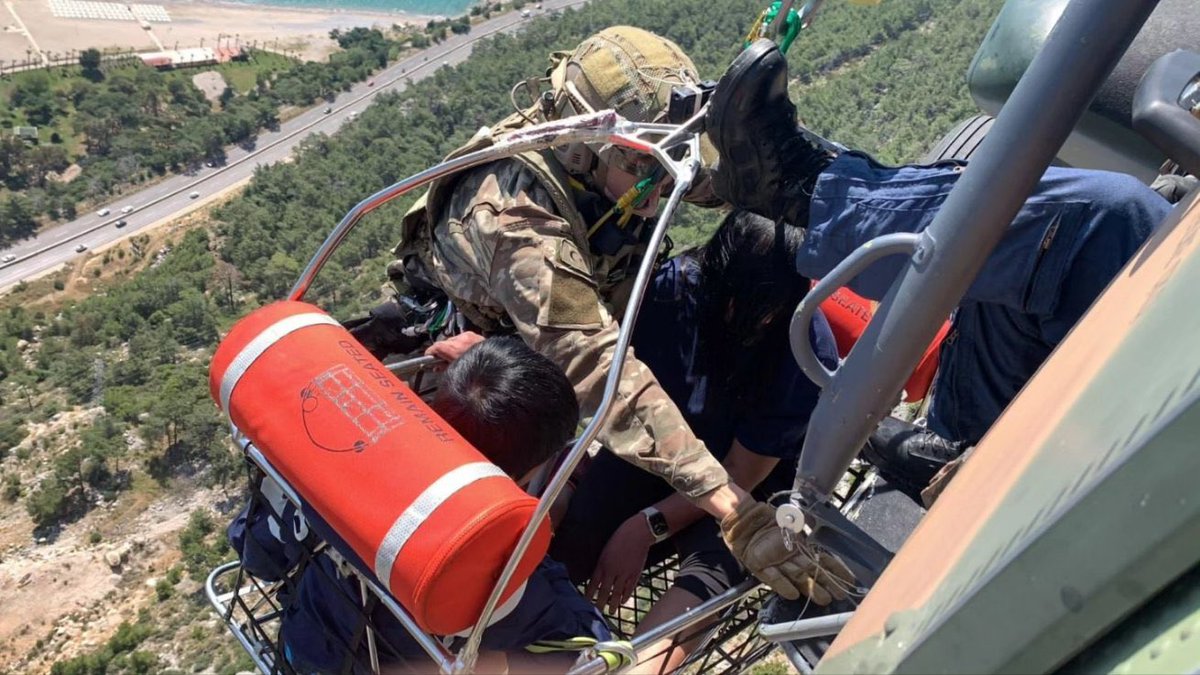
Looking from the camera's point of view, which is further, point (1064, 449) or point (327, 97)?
point (327, 97)

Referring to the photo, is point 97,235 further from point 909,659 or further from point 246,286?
point 909,659

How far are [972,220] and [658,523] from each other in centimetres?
149

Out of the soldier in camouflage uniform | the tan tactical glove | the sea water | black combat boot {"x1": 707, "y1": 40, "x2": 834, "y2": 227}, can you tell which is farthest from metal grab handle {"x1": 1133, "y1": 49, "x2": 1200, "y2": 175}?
the sea water

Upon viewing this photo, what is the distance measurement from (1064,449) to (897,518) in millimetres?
1796

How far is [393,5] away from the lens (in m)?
65.7

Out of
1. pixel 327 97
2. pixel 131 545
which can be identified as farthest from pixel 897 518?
pixel 327 97

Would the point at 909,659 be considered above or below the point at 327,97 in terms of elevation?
above

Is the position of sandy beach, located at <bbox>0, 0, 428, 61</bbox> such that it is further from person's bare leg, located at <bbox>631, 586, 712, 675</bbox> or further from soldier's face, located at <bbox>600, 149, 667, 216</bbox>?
person's bare leg, located at <bbox>631, 586, 712, 675</bbox>

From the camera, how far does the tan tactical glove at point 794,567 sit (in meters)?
2.04

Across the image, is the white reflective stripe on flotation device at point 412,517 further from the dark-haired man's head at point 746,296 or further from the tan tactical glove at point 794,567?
the dark-haired man's head at point 746,296

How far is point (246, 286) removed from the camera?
3956 centimetres

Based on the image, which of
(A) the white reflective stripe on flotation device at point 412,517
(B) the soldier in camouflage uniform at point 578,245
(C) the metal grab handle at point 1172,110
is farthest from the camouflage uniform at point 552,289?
(C) the metal grab handle at point 1172,110

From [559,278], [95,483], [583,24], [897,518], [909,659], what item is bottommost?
[95,483]

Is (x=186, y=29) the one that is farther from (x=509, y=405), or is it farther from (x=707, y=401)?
(x=509, y=405)
